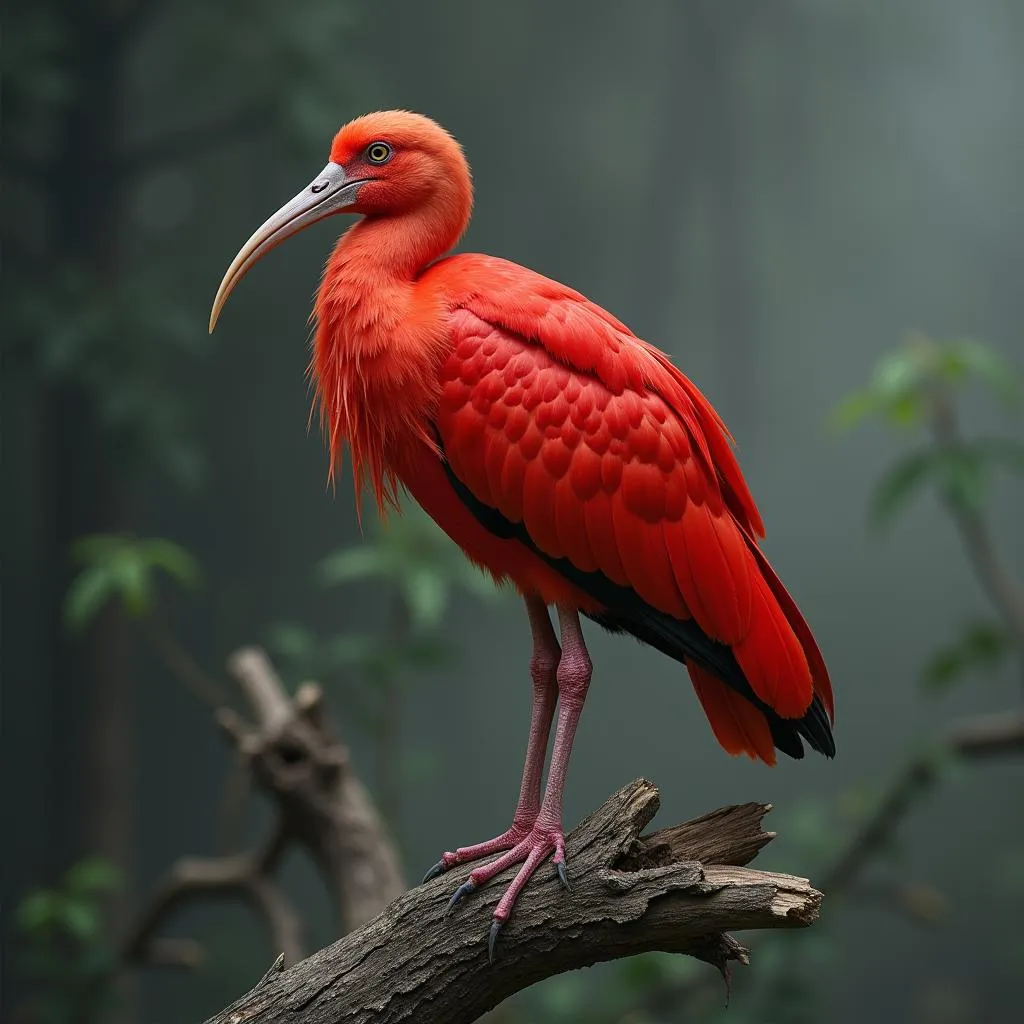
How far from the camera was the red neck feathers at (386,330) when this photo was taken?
2.32 metres

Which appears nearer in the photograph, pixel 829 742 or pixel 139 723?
pixel 829 742

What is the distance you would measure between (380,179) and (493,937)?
1.51m

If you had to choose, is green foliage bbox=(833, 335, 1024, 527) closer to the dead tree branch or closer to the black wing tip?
the black wing tip

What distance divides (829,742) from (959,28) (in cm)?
527

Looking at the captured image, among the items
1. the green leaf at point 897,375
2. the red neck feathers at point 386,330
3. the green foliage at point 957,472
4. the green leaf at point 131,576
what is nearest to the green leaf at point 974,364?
the green leaf at point 897,375

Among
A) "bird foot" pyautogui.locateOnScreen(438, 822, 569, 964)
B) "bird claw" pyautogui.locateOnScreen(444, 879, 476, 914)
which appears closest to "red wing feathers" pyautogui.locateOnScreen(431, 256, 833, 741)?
"bird foot" pyautogui.locateOnScreen(438, 822, 569, 964)

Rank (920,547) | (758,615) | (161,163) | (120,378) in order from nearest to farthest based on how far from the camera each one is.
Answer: (758,615) < (120,378) < (161,163) < (920,547)

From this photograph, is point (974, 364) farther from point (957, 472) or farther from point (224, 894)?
point (224, 894)

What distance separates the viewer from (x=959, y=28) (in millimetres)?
6449

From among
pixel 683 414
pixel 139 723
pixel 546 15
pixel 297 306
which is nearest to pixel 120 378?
pixel 297 306

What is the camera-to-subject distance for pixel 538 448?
2322mm

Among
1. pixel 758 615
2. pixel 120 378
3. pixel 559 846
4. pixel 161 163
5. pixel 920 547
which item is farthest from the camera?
pixel 920 547

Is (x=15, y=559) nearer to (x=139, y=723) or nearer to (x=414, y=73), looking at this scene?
(x=139, y=723)

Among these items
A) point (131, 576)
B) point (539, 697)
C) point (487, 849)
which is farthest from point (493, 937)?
point (131, 576)
